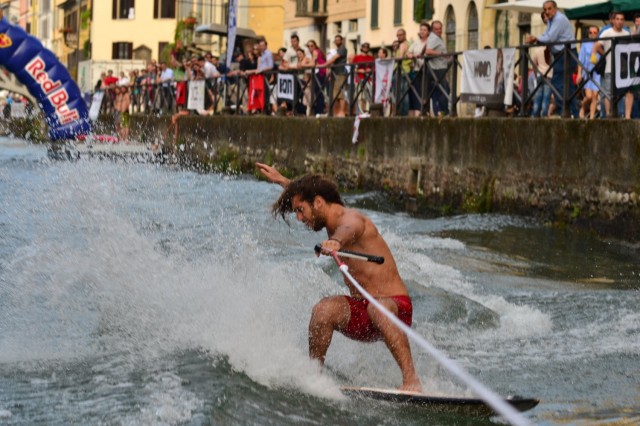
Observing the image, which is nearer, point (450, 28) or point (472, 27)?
point (472, 27)

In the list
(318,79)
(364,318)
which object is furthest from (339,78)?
(364,318)

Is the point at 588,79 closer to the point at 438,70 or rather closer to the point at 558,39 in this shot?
the point at 558,39

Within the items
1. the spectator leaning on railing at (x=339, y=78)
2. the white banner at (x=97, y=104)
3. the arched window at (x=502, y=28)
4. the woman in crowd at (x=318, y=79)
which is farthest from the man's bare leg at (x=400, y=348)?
the white banner at (x=97, y=104)

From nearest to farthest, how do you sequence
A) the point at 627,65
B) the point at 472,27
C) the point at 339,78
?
the point at 627,65, the point at 339,78, the point at 472,27

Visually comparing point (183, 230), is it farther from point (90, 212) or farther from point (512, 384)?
point (512, 384)

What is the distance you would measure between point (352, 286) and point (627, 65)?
7.57 metres

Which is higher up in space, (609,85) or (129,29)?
(129,29)

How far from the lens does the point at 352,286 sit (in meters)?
7.36

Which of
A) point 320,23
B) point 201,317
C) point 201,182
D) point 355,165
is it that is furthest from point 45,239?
point 320,23

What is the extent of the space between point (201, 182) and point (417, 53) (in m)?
6.20

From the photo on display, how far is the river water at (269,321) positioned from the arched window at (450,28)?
20271 millimetres

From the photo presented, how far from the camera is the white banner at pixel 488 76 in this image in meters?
16.7

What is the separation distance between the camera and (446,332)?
973 centimetres

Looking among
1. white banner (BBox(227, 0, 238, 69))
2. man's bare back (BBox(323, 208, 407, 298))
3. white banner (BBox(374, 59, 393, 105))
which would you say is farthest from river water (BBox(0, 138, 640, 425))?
white banner (BBox(227, 0, 238, 69))
